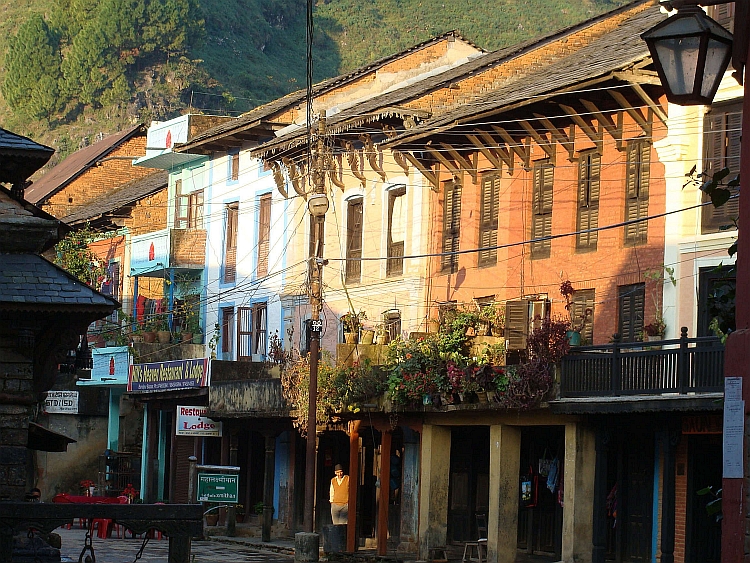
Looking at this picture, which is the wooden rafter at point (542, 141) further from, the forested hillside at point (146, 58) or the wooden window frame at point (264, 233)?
the forested hillside at point (146, 58)

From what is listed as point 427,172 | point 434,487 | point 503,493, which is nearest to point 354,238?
point 427,172

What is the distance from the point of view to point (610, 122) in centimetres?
2920

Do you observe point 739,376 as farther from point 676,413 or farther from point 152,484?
point 152,484

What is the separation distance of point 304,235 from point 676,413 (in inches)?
711

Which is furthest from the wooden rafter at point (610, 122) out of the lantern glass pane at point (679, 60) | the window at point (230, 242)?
the lantern glass pane at point (679, 60)

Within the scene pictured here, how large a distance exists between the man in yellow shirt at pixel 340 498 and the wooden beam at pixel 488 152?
7717 mm

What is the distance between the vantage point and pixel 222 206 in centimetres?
4672

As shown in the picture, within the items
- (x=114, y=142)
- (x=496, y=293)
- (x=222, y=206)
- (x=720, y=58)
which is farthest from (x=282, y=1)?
(x=720, y=58)

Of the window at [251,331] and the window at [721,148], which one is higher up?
the window at [721,148]

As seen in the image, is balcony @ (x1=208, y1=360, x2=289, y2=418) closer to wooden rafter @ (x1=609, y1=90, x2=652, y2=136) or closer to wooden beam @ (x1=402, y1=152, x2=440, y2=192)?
wooden beam @ (x1=402, y1=152, x2=440, y2=192)

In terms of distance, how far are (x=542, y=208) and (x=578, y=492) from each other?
6.73 meters

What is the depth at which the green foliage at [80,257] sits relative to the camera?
53469 mm

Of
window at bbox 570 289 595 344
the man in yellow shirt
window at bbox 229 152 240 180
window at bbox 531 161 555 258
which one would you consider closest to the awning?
the man in yellow shirt

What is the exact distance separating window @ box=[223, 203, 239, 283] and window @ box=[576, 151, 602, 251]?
17445 mm
